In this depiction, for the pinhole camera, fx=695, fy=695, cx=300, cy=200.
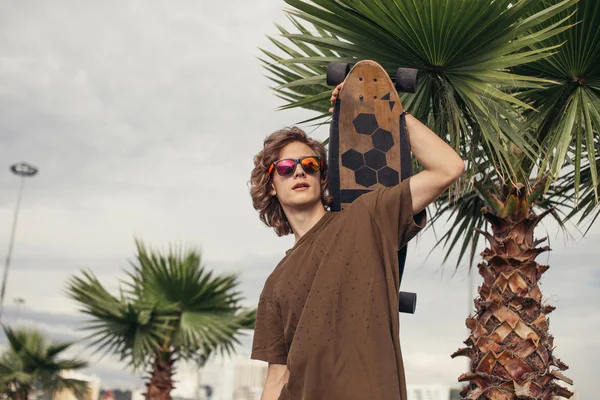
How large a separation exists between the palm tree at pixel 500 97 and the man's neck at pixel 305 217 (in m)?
1.97

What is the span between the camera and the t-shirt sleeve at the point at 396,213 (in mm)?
2053

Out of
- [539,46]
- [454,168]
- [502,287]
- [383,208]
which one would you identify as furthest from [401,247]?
[539,46]

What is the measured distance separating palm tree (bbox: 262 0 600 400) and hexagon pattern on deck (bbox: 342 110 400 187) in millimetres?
1738

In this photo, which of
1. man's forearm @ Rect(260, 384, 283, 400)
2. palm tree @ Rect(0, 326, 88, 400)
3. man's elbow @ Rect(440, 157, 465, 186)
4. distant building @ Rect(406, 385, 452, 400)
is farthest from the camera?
distant building @ Rect(406, 385, 452, 400)

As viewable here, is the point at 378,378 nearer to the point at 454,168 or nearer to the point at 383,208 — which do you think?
the point at 383,208

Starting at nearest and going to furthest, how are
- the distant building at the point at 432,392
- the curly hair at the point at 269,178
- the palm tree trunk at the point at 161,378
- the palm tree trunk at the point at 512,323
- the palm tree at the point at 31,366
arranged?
the curly hair at the point at 269,178
the palm tree trunk at the point at 512,323
the palm tree trunk at the point at 161,378
the palm tree at the point at 31,366
the distant building at the point at 432,392

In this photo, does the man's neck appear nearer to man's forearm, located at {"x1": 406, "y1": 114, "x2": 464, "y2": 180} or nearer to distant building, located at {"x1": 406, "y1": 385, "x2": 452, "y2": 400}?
man's forearm, located at {"x1": 406, "y1": 114, "x2": 464, "y2": 180}

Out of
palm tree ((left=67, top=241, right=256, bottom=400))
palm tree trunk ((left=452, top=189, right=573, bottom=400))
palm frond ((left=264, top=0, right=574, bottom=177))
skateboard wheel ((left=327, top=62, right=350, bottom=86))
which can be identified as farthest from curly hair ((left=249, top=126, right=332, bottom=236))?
palm tree ((left=67, top=241, right=256, bottom=400))

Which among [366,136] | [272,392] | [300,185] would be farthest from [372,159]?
[272,392]

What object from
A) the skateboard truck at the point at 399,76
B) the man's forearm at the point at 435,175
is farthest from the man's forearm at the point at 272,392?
the skateboard truck at the point at 399,76

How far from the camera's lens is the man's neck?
7.64ft

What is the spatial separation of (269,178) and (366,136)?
0.37 meters

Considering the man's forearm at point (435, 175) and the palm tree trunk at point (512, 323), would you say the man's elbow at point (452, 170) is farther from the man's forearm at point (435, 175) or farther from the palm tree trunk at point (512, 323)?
the palm tree trunk at point (512, 323)

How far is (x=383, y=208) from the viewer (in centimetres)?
208
